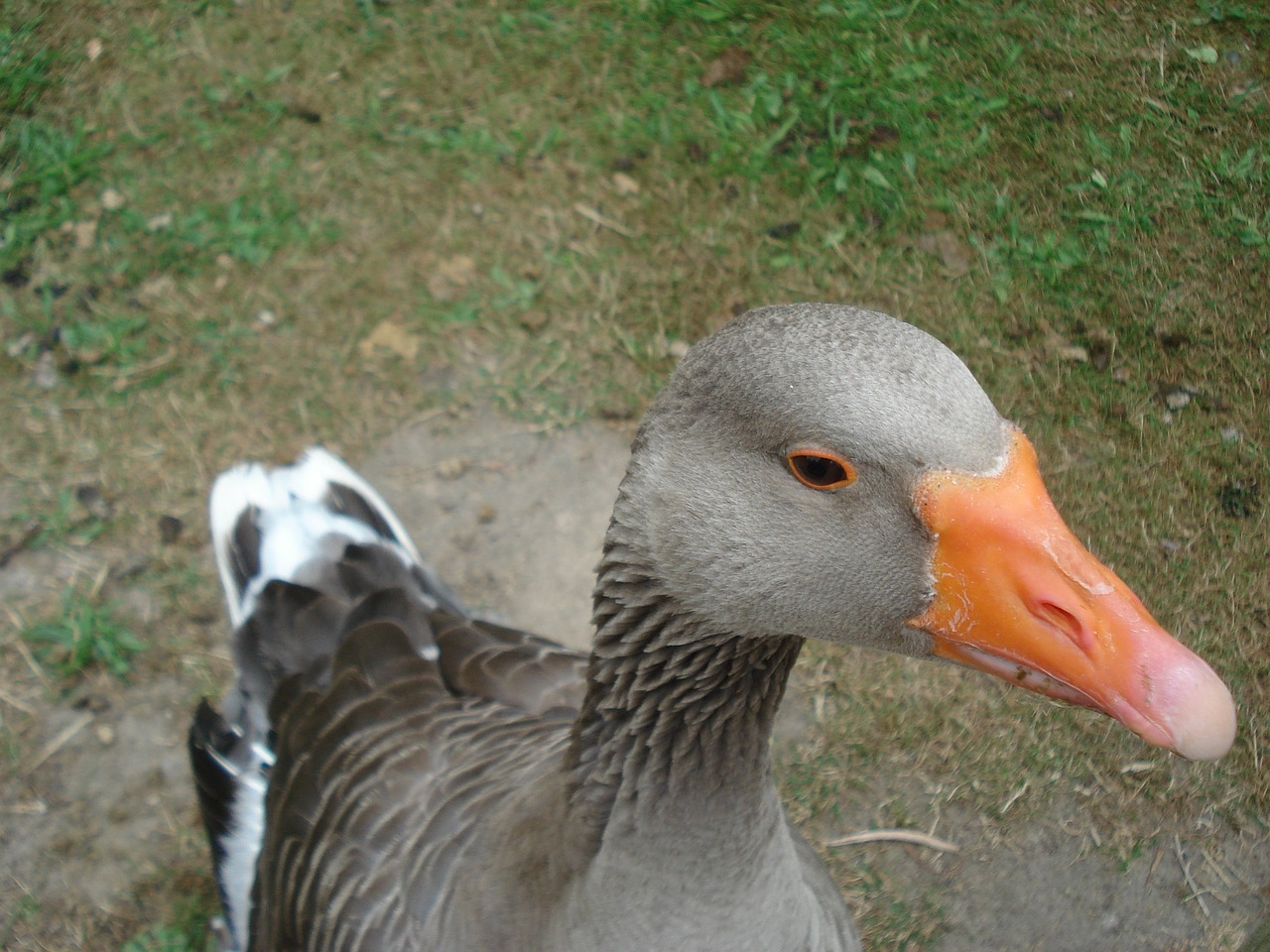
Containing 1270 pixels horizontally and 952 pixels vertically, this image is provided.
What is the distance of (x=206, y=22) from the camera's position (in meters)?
4.94

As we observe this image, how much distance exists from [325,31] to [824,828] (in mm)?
4450

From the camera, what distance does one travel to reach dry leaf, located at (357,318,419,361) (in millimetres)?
4320

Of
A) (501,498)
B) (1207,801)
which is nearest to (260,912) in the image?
(501,498)

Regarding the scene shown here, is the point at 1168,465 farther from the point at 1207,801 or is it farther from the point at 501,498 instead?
the point at 501,498

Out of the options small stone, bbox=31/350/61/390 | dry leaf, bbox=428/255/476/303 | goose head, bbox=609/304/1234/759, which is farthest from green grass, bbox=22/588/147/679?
goose head, bbox=609/304/1234/759

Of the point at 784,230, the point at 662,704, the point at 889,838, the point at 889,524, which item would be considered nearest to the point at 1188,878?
the point at 889,838

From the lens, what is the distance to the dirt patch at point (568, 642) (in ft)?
10.4

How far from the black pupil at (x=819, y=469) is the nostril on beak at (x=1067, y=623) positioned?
347 mm

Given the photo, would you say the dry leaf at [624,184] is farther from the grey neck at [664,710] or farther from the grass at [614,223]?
the grey neck at [664,710]

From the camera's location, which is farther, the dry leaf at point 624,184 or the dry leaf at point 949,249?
the dry leaf at point 624,184

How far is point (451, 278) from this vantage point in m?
4.46

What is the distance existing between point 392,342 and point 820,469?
3217 millimetres

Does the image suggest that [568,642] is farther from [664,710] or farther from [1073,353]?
[1073,353]

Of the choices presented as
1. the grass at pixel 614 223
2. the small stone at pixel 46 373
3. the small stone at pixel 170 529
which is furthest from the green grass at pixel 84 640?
the small stone at pixel 46 373
